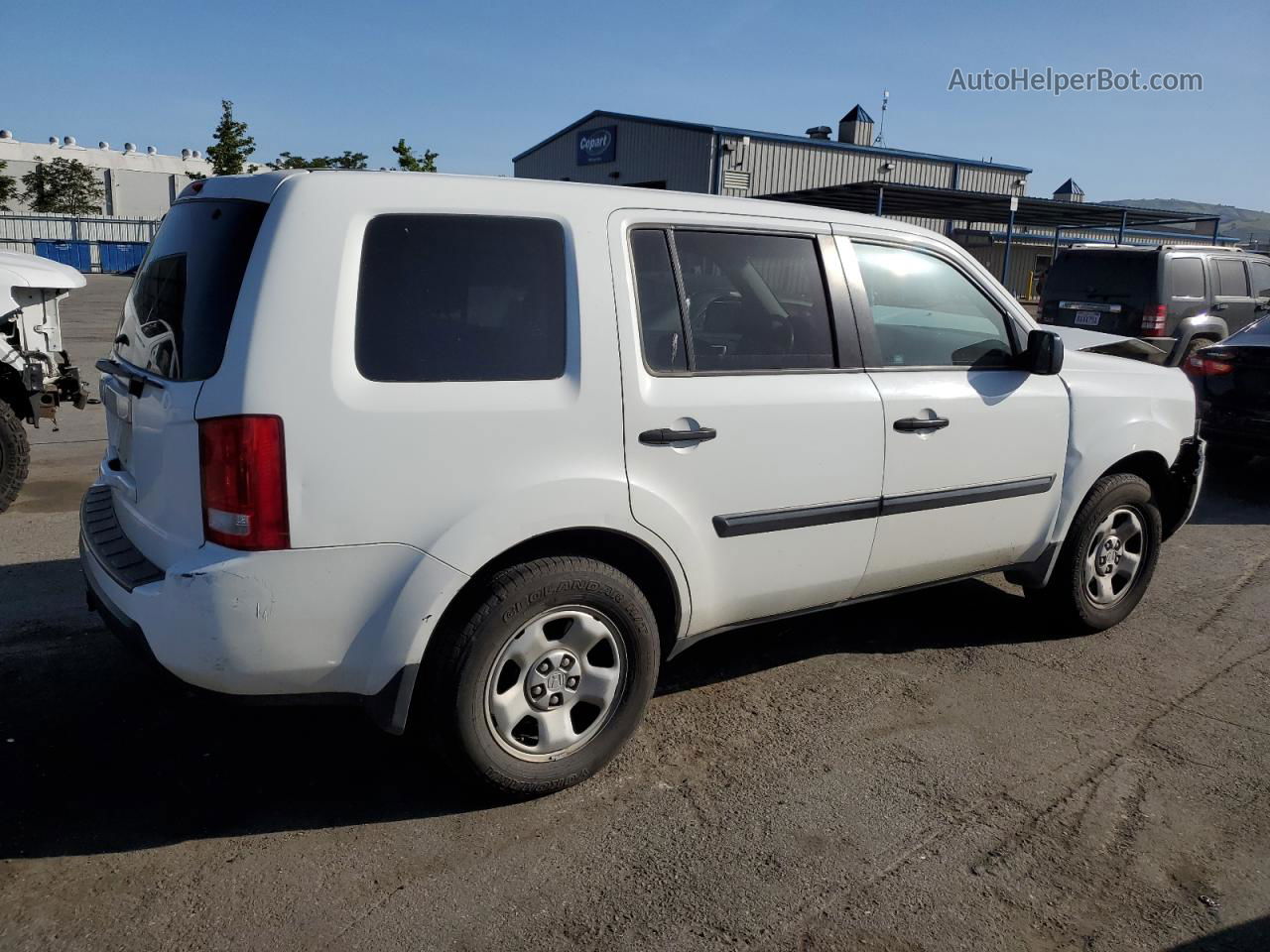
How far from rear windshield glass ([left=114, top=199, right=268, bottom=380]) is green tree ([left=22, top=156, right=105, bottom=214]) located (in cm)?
5780

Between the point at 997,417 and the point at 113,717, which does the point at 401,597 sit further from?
the point at 997,417

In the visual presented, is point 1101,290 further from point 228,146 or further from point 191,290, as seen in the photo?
point 228,146

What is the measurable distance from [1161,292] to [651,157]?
60.2ft

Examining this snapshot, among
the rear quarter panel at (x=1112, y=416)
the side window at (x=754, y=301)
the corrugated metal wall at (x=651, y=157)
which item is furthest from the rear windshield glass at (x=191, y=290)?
the corrugated metal wall at (x=651, y=157)

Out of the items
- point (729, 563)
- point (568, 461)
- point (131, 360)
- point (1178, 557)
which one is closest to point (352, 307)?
point (568, 461)

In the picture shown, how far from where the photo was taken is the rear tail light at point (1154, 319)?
1225cm

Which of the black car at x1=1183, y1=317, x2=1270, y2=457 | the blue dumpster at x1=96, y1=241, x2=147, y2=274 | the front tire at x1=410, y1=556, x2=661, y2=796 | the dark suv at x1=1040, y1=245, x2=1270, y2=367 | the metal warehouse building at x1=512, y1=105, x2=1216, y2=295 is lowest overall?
the front tire at x1=410, y1=556, x2=661, y2=796

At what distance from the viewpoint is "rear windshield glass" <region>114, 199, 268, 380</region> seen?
106 inches

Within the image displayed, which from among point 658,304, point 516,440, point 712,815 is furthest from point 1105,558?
point 516,440

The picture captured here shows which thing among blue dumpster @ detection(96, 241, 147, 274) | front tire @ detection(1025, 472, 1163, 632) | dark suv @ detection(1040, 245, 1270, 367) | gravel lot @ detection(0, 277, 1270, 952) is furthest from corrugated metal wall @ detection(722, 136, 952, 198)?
blue dumpster @ detection(96, 241, 147, 274)

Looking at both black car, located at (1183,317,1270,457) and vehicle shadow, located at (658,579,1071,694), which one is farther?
black car, located at (1183,317,1270,457)

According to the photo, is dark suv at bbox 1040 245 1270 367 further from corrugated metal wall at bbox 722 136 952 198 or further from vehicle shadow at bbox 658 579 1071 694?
corrugated metal wall at bbox 722 136 952 198

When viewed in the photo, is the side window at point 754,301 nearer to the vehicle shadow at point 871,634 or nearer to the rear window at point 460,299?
the rear window at point 460,299

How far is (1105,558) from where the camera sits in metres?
4.64
